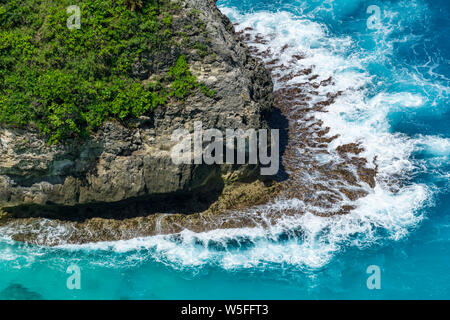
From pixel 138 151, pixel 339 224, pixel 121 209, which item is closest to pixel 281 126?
pixel 339 224

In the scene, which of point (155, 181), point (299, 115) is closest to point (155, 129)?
point (155, 181)

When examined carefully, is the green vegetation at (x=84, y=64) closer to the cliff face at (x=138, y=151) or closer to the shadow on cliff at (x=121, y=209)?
the cliff face at (x=138, y=151)

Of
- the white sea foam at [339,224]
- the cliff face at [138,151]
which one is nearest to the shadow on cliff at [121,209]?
the cliff face at [138,151]

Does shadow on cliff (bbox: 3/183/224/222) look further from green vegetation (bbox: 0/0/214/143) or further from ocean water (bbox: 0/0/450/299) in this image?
green vegetation (bbox: 0/0/214/143)

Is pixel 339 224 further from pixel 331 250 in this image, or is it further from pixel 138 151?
pixel 138 151

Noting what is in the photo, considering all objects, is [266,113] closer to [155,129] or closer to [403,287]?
[155,129]

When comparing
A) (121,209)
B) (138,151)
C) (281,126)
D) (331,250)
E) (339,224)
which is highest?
(281,126)
